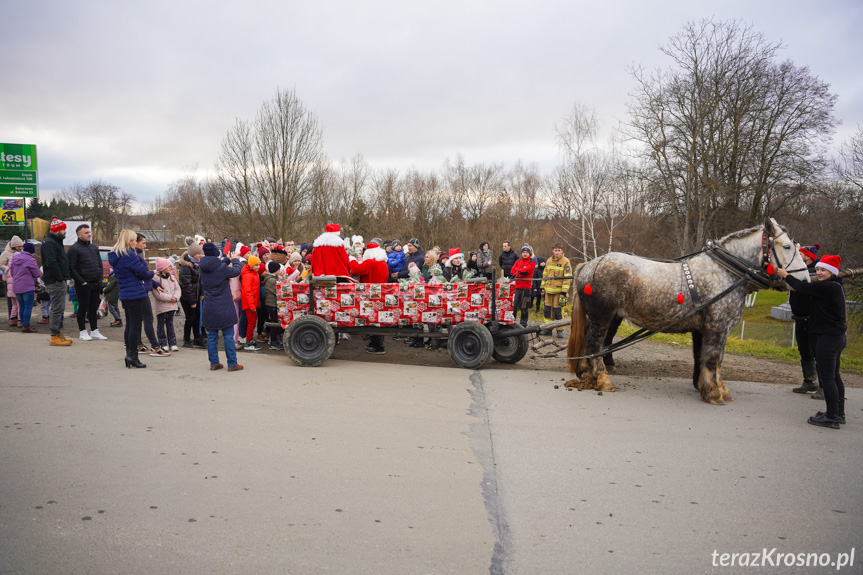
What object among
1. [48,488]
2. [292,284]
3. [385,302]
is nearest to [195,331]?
[292,284]

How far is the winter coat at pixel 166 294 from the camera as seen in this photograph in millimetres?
8766

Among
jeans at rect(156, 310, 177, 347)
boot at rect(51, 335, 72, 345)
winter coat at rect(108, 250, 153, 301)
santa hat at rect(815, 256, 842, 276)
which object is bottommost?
boot at rect(51, 335, 72, 345)

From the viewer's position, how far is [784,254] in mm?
6289

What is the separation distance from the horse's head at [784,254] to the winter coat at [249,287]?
7777mm

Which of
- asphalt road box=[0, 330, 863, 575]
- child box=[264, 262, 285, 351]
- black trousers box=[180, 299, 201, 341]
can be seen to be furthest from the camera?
child box=[264, 262, 285, 351]

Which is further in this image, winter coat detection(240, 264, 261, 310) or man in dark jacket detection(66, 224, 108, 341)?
winter coat detection(240, 264, 261, 310)

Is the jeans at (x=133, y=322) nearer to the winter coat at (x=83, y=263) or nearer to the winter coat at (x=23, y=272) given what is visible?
the winter coat at (x=83, y=263)

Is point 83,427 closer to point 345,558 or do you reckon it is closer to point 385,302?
point 345,558

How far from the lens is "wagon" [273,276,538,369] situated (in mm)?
7918

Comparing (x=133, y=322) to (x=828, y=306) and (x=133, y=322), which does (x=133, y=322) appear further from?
(x=828, y=306)

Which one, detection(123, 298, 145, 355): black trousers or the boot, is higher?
detection(123, 298, 145, 355): black trousers

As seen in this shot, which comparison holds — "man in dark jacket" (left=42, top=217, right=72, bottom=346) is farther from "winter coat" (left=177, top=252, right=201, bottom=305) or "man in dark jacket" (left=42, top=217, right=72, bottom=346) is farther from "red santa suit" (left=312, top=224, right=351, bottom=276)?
"red santa suit" (left=312, top=224, right=351, bottom=276)

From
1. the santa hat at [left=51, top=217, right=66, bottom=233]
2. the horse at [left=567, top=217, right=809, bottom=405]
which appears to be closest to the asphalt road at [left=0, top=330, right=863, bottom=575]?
the horse at [left=567, top=217, right=809, bottom=405]

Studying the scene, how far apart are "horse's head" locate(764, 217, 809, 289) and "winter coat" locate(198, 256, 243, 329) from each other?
22.7 feet
